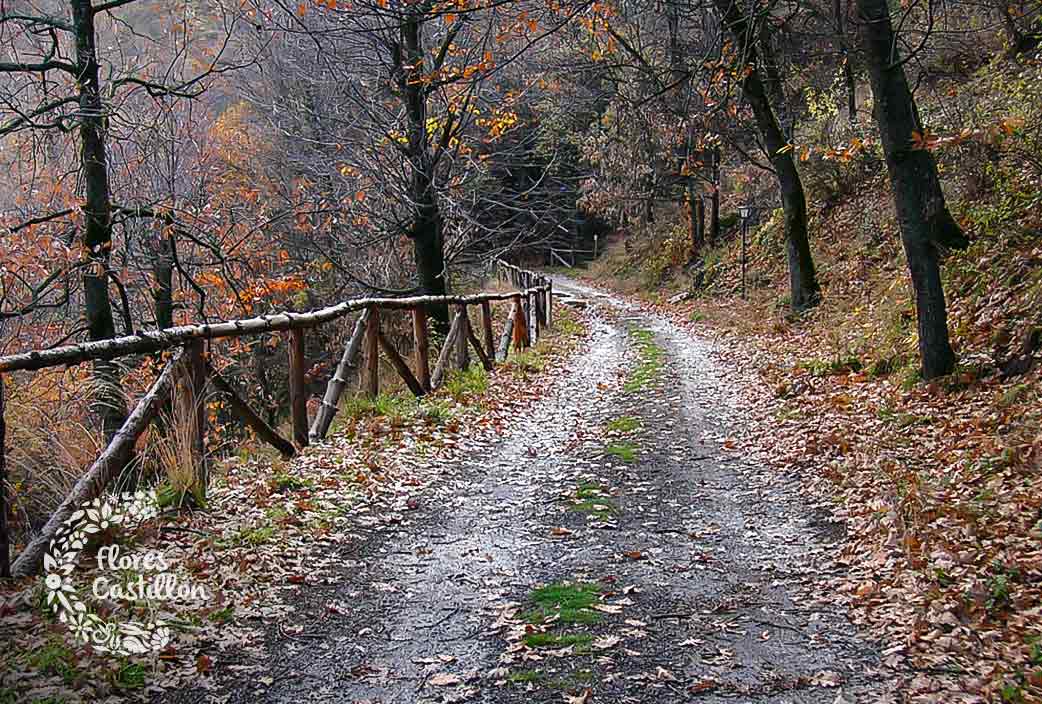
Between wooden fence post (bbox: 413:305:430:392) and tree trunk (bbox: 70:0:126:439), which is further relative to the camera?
wooden fence post (bbox: 413:305:430:392)

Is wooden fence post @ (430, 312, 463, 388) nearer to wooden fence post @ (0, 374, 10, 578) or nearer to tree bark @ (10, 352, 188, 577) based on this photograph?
tree bark @ (10, 352, 188, 577)

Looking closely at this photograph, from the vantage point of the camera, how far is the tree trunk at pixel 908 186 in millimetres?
8531

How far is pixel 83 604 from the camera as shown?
428cm

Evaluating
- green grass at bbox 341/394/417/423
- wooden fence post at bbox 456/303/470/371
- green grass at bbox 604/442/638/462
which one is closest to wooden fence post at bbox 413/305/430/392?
green grass at bbox 341/394/417/423

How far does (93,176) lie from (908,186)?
8242mm

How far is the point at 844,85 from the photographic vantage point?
21.5 meters

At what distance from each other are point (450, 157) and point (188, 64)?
17.1 ft

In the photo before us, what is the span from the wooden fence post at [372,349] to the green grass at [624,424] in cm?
299

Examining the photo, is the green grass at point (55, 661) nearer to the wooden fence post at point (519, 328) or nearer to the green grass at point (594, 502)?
the green grass at point (594, 502)

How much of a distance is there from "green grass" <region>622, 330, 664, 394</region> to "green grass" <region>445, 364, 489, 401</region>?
90.7 inches

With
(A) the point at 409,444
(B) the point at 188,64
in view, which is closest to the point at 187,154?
(B) the point at 188,64

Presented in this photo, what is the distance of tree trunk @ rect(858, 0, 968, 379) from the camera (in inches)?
336

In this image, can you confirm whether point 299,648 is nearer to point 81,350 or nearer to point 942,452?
point 81,350

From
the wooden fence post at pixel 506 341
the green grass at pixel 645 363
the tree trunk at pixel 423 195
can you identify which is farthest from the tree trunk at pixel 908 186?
the wooden fence post at pixel 506 341
